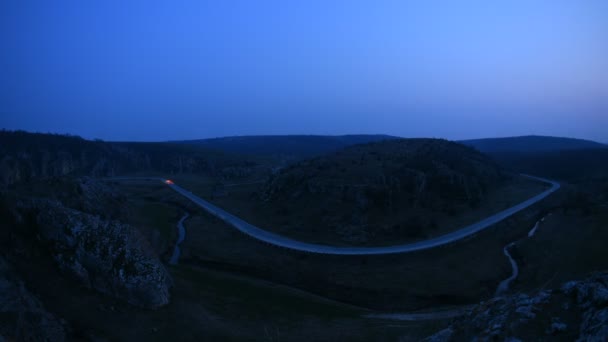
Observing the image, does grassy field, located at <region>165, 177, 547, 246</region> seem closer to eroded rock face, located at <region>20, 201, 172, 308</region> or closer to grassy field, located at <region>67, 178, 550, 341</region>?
grassy field, located at <region>67, 178, 550, 341</region>

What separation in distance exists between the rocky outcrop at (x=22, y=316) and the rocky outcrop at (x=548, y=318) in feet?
68.7

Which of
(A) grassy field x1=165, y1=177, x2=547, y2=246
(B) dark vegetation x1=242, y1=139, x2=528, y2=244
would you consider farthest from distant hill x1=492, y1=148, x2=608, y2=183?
(B) dark vegetation x1=242, y1=139, x2=528, y2=244

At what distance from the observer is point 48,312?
19625mm

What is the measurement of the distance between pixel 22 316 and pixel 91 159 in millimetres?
139953

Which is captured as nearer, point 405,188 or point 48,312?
point 48,312

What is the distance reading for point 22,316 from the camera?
57.9 ft

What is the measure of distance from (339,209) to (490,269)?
26804 millimetres

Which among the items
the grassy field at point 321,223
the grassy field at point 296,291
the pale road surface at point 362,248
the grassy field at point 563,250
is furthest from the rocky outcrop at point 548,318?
the grassy field at point 321,223

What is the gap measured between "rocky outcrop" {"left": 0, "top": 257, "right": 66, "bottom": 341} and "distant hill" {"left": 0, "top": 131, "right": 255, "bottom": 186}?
7874 centimetres

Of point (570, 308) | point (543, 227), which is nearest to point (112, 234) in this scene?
point (570, 308)

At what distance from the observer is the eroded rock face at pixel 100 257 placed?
24281mm

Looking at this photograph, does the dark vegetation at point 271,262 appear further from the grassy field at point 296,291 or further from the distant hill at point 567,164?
the distant hill at point 567,164

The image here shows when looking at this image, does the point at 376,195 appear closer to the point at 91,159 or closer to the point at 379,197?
the point at 379,197

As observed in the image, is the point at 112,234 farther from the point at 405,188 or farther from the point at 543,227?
the point at 543,227
